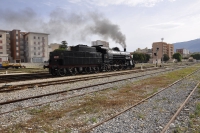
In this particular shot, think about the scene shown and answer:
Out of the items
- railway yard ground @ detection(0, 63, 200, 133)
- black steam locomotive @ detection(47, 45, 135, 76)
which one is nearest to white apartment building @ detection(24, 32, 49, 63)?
black steam locomotive @ detection(47, 45, 135, 76)

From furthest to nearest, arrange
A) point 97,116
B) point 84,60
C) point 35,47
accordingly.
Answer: point 35,47
point 84,60
point 97,116

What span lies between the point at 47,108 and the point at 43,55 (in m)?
85.4

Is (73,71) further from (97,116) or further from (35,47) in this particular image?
(35,47)

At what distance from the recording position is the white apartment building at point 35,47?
277 feet

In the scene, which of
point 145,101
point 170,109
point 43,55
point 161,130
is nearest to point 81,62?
point 145,101

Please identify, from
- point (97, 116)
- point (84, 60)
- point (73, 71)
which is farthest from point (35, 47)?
point (97, 116)

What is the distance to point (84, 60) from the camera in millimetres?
21828

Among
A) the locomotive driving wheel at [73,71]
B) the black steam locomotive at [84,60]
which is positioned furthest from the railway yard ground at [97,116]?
the locomotive driving wheel at [73,71]

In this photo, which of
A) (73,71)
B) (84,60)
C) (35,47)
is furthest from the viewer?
(35,47)

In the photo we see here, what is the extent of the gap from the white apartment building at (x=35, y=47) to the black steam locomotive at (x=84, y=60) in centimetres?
6402

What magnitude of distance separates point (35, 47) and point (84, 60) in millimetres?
70154

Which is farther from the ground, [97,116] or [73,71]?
[73,71]

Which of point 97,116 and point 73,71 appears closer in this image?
point 97,116

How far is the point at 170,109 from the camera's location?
7.15 meters
